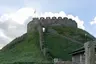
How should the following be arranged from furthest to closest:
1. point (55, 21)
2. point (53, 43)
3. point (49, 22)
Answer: point (55, 21) → point (49, 22) → point (53, 43)

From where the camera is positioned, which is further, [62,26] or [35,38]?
[62,26]

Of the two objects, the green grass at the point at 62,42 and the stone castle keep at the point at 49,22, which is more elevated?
the stone castle keep at the point at 49,22

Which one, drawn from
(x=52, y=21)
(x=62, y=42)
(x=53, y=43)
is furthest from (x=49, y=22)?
(x=53, y=43)

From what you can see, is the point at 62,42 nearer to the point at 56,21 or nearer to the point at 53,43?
the point at 53,43

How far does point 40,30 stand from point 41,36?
354 centimetres

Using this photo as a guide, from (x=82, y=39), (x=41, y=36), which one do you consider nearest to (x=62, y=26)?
(x=82, y=39)

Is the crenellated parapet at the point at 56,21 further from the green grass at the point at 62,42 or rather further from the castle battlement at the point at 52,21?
the green grass at the point at 62,42

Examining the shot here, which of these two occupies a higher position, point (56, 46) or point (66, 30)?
point (66, 30)

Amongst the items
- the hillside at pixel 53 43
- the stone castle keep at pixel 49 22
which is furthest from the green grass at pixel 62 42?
the stone castle keep at pixel 49 22

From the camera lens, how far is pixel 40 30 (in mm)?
73438

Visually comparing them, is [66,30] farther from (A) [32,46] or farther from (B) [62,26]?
(A) [32,46]

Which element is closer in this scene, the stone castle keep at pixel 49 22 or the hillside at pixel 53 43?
the hillside at pixel 53 43

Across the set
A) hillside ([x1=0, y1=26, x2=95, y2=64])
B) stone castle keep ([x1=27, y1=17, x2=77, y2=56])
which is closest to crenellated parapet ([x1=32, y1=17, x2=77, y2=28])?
stone castle keep ([x1=27, y1=17, x2=77, y2=56])

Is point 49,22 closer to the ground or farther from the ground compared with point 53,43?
farther from the ground
